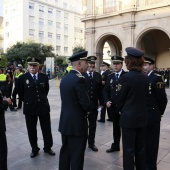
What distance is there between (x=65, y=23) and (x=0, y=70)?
56.7 meters

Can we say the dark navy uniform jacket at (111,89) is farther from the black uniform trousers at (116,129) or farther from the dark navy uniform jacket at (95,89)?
the black uniform trousers at (116,129)

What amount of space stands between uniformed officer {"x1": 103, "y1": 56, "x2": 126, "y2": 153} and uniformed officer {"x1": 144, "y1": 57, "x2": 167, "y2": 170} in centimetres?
92

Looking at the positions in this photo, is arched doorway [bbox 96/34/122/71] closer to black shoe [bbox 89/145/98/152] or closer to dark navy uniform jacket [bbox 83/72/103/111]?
dark navy uniform jacket [bbox 83/72/103/111]

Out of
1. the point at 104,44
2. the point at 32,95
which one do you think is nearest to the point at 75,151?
the point at 32,95

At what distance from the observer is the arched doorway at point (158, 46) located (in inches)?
879

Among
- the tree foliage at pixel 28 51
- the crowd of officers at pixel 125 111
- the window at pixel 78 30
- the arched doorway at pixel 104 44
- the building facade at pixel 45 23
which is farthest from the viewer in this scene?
the window at pixel 78 30

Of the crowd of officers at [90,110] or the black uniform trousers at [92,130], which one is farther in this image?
the black uniform trousers at [92,130]

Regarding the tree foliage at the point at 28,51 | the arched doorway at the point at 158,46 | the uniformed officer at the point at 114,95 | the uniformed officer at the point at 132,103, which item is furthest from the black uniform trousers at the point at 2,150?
the tree foliage at the point at 28,51

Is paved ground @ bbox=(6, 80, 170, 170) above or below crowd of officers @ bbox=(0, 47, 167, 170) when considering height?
below

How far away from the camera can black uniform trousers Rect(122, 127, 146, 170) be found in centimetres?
314

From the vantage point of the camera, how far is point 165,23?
17375 mm

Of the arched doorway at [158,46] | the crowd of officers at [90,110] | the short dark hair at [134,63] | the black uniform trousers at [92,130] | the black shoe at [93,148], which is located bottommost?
the black shoe at [93,148]

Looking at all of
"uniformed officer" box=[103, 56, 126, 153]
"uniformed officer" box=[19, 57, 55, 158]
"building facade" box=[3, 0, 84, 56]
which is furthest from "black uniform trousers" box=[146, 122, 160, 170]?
"building facade" box=[3, 0, 84, 56]

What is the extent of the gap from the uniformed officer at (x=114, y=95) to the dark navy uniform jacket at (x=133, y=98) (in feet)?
3.75
